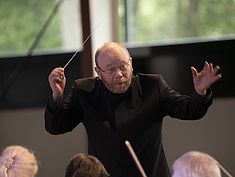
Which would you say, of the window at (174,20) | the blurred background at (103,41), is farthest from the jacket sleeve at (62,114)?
the window at (174,20)

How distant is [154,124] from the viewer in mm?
1743

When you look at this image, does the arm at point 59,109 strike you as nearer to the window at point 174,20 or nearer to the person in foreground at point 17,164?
the person in foreground at point 17,164

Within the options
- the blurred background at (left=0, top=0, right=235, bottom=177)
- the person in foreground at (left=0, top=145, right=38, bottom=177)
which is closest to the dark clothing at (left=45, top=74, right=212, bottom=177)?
the person in foreground at (left=0, top=145, right=38, bottom=177)

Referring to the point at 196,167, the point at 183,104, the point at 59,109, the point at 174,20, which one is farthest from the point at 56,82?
the point at 174,20

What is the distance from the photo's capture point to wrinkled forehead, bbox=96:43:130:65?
164cm

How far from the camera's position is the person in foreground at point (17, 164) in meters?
1.46

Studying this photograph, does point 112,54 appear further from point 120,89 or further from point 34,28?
point 34,28

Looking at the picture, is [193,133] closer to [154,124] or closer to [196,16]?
[196,16]

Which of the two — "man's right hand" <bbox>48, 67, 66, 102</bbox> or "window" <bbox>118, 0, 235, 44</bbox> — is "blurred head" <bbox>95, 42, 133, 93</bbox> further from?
"window" <bbox>118, 0, 235, 44</bbox>

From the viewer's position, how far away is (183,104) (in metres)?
1.68

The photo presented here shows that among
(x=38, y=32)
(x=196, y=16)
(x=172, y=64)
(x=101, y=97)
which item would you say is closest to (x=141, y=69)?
(x=172, y=64)

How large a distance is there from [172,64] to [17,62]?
0.95 meters

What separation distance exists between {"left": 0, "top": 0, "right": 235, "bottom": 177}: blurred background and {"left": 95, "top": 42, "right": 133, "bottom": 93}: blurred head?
934mm

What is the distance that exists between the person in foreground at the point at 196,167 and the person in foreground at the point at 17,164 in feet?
1.52
